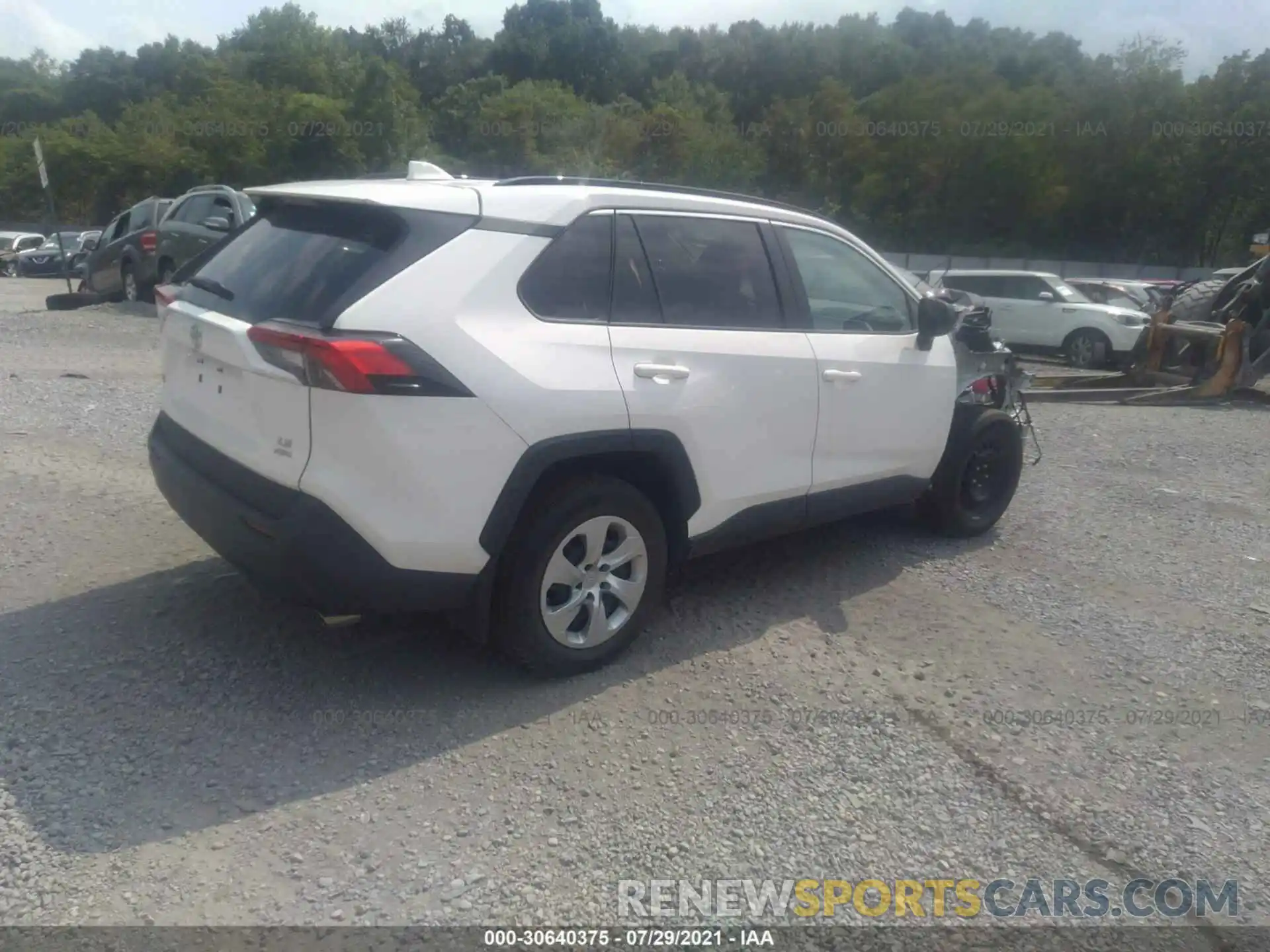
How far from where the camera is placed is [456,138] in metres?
46.2

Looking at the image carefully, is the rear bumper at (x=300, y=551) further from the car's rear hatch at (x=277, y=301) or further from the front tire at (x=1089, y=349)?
the front tire at (x=1089, y=349)

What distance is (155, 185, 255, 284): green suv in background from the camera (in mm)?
14328

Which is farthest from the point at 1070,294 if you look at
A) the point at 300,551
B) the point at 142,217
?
the point at 300,551

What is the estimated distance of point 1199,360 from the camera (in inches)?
539

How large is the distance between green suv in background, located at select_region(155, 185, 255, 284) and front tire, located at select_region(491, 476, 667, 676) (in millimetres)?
11244

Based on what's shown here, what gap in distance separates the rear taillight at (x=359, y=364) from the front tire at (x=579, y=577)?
2.18 feet

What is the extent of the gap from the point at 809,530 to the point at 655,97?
5397 cm

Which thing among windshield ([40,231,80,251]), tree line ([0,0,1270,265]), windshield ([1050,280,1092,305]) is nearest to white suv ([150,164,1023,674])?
windshield ([1050,280,1092,305])

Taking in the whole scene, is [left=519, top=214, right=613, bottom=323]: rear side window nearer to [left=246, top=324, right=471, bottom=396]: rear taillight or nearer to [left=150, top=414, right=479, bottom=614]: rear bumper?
[left=246, top=324, right=471, bottom=396]: rear taillight

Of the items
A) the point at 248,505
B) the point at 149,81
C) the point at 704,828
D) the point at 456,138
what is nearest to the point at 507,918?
the point at 704,828

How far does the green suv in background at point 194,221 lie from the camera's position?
14.3 metres

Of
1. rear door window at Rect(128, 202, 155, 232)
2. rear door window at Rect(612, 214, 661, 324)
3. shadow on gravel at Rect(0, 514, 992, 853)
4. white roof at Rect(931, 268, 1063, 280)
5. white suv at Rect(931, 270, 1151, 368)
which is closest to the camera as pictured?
shadow on gravel at Rect(0, 514, 992, 853)

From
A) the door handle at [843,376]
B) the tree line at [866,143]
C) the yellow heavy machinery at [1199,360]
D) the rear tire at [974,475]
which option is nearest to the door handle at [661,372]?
the door handle at [843,376]

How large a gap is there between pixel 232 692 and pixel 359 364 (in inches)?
55.8
